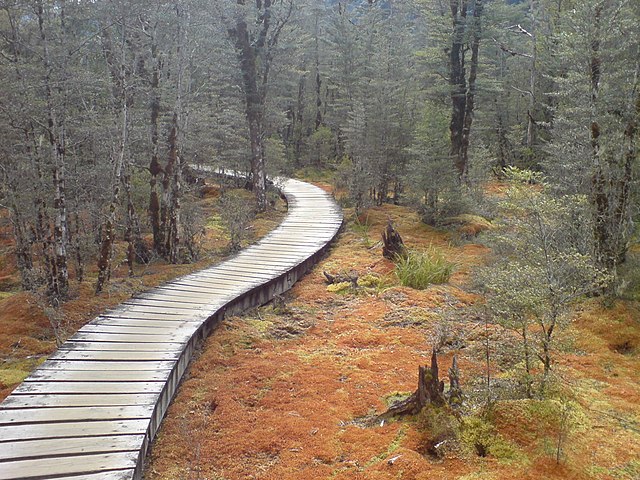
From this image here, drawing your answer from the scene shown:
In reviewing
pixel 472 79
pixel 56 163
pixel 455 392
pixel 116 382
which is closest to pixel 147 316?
pixel 116 382

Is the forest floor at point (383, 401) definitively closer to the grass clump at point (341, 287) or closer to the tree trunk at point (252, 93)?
the grass clump at point (341, 287)

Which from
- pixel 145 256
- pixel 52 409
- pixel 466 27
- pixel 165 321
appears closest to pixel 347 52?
pixel 466 27

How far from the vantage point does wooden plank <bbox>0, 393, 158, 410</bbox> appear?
188 inches

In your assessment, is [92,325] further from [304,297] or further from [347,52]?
[347,52]

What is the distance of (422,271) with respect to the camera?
31.5 ft

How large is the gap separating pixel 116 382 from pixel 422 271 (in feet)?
20.7

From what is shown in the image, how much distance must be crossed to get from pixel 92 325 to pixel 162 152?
304 inches

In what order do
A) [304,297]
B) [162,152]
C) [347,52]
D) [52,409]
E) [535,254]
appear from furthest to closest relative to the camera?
[347,52] < [162,152] < [304,297] < [535,254] < [52,409]

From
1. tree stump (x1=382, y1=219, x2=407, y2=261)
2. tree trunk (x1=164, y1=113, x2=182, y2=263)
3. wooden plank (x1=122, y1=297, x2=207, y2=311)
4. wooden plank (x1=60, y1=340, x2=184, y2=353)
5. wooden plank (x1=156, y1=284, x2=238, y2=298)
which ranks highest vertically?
tree trunk (x1=164, y1=113, x2=182, y2=263)

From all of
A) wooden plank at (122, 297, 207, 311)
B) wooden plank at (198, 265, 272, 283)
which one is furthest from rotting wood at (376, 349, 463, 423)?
wooden plank at (198, 265, 272, 283)

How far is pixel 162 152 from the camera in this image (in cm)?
1352

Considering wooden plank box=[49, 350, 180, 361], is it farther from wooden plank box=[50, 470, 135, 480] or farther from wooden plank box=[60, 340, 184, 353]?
wooden plank box=[50, 470, 135, 480]

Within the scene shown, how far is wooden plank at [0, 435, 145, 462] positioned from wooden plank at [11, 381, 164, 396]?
2.81ft

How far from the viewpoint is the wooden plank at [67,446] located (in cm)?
399
